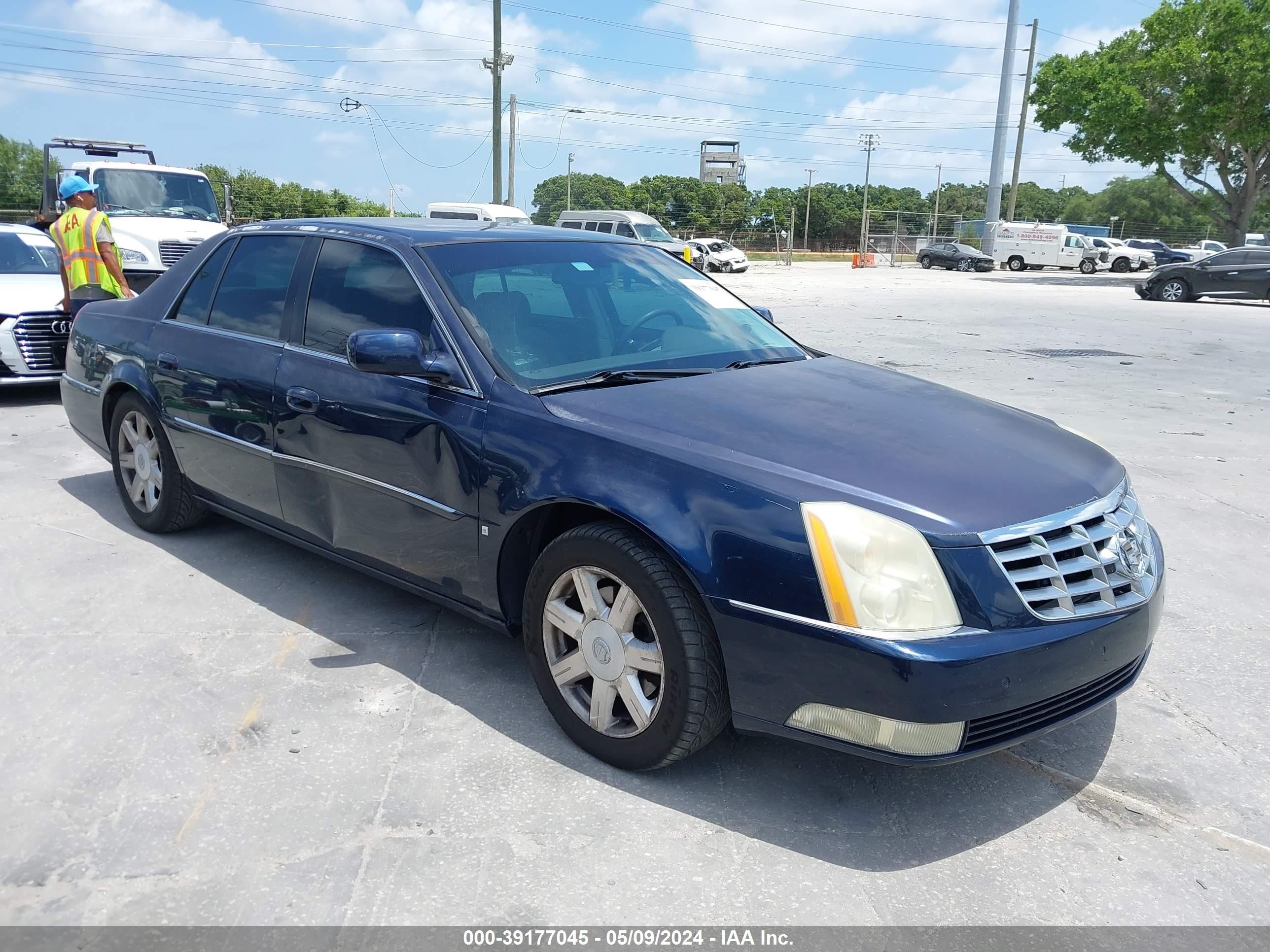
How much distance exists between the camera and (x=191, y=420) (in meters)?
4.45

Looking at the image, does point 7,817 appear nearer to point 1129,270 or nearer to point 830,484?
point 830,484

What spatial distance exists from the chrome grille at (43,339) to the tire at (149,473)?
378 centimetres

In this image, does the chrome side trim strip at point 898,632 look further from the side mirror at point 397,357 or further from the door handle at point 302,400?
the door handle at point 302,400

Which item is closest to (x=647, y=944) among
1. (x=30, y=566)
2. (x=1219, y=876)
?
(x=1219, y=876)

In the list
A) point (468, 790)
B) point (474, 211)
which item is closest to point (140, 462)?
point (468, 790)

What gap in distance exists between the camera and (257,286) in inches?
170

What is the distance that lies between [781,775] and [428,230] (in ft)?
8.14

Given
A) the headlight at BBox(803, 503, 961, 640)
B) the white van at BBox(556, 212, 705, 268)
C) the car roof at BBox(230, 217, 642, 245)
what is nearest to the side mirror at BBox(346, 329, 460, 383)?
the car roof at BBox(230, 217, 642, 245)

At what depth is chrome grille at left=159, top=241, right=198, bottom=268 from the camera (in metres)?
13.3

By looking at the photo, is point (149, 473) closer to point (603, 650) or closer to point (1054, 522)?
A: point (603, 650)

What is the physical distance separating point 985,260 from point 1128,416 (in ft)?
138

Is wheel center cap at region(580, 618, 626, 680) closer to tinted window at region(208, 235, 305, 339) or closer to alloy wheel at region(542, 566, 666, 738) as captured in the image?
alloy wheel at region(542, 566, 666, 738)

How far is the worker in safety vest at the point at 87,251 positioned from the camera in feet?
25.1

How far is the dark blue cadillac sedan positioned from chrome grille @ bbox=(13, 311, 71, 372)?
458 centimetres
